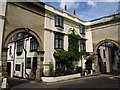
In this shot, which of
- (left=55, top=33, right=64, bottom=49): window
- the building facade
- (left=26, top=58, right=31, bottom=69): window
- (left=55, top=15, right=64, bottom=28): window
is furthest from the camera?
(left=26, top=58, right=31, bottom=69): window

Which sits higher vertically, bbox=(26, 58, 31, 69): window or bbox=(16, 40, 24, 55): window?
bbox=(16, 40, 24, 55): window

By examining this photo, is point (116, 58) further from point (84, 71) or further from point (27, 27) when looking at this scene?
point (27, 27)

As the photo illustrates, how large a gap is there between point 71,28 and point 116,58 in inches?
681

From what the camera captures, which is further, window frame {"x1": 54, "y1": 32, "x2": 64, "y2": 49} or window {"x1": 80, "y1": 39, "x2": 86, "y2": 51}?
window {"x1": 80, "y1": 39, "x2": 86, "y2": 51}

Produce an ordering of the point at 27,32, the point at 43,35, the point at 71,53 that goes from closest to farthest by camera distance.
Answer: the point at 27,32
the point at 43,35
the point at 71,53

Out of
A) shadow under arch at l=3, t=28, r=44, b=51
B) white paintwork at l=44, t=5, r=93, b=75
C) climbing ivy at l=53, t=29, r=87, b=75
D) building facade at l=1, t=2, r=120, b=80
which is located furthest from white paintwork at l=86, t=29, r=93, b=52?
shadow under arch at l=3, t=28, r=44, b=51

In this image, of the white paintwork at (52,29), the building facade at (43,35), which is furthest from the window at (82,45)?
the white paintwork at (52,29)

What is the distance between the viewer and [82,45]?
24.0 meters

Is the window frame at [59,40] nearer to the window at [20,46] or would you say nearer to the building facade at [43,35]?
the building facade at [43,35]

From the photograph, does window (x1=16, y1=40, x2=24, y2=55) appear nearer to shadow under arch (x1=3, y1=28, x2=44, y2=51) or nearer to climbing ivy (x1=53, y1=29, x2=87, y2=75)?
shadow under arch (x1=3, y1=28, x2=44, y2=51)

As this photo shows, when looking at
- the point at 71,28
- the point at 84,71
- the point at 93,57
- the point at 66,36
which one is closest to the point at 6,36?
the point at 66,36

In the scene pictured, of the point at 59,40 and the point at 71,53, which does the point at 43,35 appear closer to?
the point at 59,40

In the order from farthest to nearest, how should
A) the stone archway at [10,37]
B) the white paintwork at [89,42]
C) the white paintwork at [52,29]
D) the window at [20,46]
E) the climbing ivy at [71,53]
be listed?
the white paintwork at [89,42], the window at [20,46], the climbing ivy at [71,53], the white paintwork at [52,29], the stone archway at [10,37]

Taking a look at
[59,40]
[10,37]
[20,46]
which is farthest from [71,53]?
[10,37]
